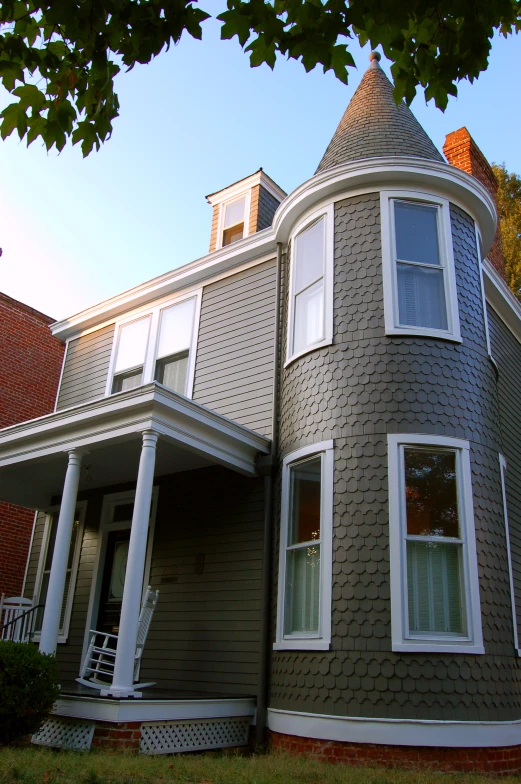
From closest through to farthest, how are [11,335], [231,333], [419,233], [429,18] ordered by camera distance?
1. [429,18]
2. [419,233]
3. [231,333]
4. [11,335]

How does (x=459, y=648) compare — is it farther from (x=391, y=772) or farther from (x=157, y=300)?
(x=157, y=300)

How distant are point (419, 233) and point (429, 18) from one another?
15.7 ft

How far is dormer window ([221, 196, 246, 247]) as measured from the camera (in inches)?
490

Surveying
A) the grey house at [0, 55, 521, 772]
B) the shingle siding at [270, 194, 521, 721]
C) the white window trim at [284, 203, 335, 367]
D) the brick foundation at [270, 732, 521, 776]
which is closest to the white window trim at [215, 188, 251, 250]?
the grey house at [0, 55, 521, 772]

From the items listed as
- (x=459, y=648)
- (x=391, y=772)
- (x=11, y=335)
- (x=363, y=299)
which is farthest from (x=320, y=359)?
(x=11, y=335)

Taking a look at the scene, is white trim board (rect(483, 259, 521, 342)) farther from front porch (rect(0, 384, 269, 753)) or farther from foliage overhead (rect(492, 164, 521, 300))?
foliage overhead (rect(492, 164, 521, 300))

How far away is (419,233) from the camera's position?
8.88m

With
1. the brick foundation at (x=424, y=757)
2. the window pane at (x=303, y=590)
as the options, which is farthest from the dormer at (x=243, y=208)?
the brick foundation at (x=424, y=757)

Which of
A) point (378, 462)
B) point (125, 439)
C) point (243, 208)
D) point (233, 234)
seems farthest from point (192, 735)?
point (243, 208)

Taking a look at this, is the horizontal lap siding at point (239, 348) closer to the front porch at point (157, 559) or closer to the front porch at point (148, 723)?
the front porch at point (157, 559)

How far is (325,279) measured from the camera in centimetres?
896

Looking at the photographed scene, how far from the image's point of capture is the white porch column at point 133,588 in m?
6.89

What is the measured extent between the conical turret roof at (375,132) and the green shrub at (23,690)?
6743 millimetres

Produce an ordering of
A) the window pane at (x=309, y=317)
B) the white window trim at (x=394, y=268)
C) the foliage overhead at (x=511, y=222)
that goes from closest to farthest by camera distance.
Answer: the white window trim at (x=394, y=268)
the window pane at (x=309, y=317)
the foliage overhead at (x=511, y=222)
